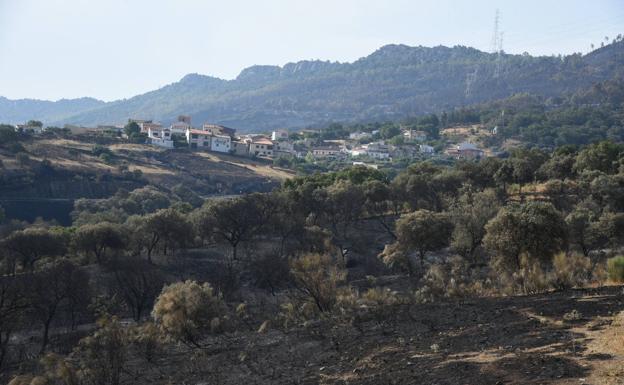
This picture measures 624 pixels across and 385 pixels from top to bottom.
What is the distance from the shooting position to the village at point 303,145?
10756 cm

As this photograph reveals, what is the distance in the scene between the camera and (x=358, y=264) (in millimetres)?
36906

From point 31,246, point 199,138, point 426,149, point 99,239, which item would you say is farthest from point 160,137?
point 31,246

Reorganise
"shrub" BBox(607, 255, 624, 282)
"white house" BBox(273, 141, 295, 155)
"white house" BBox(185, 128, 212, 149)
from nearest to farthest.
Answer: "shrub" BBox(607, 255, 624, 282) < "white house" BBox(185, 128, 212, 149) < "white house" BBox(273, 141, 295, 155)

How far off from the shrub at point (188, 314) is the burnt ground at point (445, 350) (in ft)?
2.13

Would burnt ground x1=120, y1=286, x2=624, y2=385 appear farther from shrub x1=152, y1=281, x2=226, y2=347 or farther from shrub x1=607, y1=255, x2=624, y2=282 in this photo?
shrub x1=607, y1=255, x2=624, y2=282

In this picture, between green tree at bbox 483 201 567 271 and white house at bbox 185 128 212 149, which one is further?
white house at bbox 185 128 212 149

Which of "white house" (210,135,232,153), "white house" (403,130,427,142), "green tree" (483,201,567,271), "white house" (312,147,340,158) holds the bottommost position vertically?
"green tree" (483,201,567,271)

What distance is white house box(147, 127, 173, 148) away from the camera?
10344 centimetres

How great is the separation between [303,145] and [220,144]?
32270 mm

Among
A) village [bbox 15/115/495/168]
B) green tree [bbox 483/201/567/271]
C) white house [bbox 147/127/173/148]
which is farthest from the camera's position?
village [bbox 15/115/495/168]

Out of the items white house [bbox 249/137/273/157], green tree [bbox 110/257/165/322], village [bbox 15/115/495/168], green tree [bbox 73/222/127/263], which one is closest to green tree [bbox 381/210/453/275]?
green tree [bbox 110/257/165/322]

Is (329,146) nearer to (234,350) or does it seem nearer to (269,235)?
(269,235)

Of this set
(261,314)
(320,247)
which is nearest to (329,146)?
(320,247)

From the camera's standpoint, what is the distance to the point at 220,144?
108 meters
